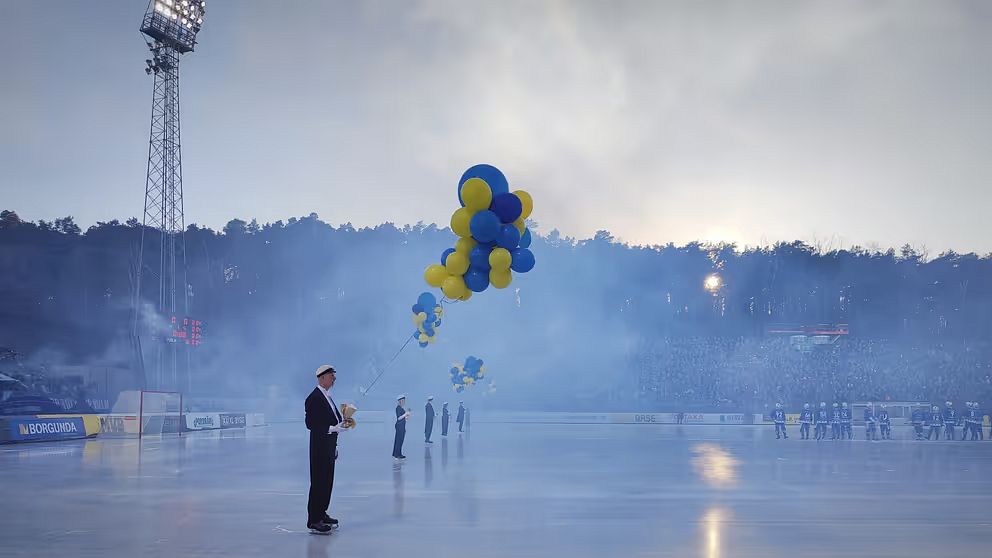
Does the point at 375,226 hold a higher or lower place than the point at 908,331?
higher

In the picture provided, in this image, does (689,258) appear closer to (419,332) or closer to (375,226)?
(375,226)

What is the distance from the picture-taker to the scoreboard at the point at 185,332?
41.6 meters

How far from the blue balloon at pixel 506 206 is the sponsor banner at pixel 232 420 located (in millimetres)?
31802

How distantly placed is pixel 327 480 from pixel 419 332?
16.3m

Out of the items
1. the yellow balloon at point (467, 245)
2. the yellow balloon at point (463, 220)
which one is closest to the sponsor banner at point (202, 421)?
the yellow balloon at point (467, 245)

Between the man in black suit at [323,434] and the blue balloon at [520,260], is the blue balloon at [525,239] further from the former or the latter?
the man in black suit at [323,434]

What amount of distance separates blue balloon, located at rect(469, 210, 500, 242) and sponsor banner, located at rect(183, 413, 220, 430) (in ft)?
91.3

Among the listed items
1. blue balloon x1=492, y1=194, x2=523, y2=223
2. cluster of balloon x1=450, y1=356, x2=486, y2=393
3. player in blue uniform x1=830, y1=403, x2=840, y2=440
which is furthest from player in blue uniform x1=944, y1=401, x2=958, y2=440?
blue balloon x1=492, y1=194, x2=523, y2=223

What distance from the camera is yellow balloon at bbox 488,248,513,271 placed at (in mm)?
13750

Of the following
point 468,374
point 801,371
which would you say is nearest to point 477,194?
point 468,374

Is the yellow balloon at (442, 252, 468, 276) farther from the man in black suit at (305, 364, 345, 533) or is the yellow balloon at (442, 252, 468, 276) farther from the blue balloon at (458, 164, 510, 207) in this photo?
the man in black suit at (305, 364, 345, 533)

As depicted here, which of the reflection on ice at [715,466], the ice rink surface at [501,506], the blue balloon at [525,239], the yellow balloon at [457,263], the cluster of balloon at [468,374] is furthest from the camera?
the cluster of balloon at [468,374]

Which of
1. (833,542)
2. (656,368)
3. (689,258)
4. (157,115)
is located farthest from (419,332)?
(689,258)

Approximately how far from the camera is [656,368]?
61531 mm
